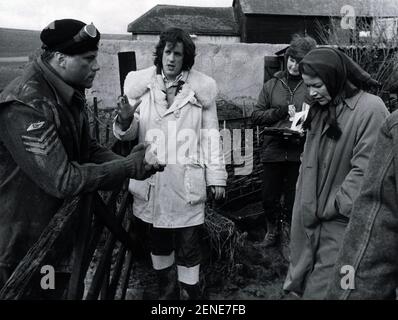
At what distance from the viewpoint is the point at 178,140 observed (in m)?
2.97

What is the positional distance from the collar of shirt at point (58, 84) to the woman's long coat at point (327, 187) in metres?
1.46

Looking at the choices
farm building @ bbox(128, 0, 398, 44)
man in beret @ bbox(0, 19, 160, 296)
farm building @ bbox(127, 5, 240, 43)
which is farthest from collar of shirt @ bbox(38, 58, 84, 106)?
farm building @ bbox(127, 5, 240, 43)

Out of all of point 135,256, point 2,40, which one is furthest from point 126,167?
point 2,40

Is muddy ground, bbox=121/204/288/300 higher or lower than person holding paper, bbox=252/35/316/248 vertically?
lower

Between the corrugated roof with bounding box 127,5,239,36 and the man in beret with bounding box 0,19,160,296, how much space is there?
24.7 meters

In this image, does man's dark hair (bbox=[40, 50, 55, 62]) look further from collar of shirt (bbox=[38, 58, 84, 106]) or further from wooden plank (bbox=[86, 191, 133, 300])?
wooden plank (bbox=[86, 191, 133, 300])

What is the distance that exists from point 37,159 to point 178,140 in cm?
127

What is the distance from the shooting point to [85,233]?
1899 millimetres

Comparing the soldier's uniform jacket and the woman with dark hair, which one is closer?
the soldier's uniform jacket

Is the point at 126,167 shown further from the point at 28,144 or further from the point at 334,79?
the point at 334,79

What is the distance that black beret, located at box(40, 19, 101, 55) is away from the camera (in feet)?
6.79

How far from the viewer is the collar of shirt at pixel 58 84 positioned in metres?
2.05

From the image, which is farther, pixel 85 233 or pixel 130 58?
pixel 130 58

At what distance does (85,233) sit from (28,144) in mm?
473
